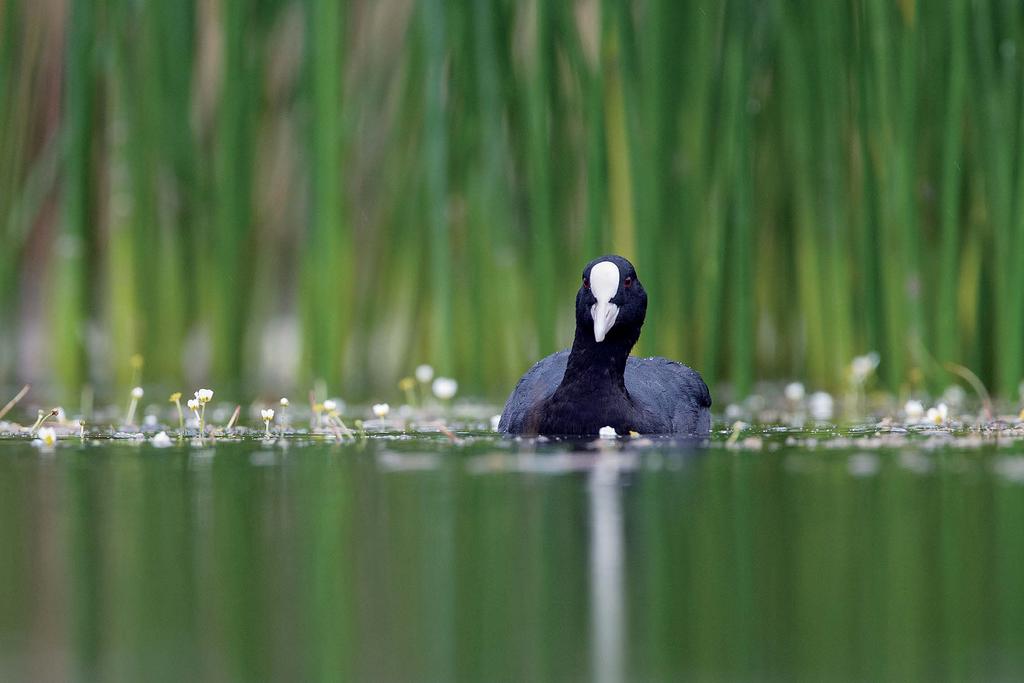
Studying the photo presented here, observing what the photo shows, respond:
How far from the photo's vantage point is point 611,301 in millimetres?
6105

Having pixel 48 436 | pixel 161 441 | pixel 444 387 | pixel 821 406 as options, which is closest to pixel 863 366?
pixel 821 406

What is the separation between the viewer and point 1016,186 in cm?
720

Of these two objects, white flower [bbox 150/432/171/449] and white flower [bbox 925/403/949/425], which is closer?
white flower [bbox 150/432/171/449]

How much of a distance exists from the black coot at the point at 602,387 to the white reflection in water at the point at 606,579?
62.5 inches

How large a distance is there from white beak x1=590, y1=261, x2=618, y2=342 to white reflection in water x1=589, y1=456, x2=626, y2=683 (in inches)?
61.8

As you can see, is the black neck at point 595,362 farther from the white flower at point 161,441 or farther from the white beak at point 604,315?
the white flower at point 161,441

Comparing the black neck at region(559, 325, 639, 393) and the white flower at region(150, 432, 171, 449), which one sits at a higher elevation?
the black neck at region(559, 325, 639, 393)

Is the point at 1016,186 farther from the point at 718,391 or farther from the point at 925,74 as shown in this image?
the point at 718,391

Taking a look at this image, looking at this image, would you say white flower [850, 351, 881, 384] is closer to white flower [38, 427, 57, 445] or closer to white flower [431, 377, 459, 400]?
white flower [431, 377, 459, 400]

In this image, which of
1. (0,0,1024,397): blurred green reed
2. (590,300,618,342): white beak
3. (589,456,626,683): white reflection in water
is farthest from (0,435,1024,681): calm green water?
(0,0,1024,397): blurred green reed

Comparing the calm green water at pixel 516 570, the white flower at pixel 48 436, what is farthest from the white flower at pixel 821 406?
the white flower at pixel 48 436

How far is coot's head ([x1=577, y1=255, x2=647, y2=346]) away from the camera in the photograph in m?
6.02

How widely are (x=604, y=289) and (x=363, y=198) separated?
3.43m

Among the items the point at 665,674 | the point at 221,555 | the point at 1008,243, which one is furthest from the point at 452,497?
the point at 1008,243
